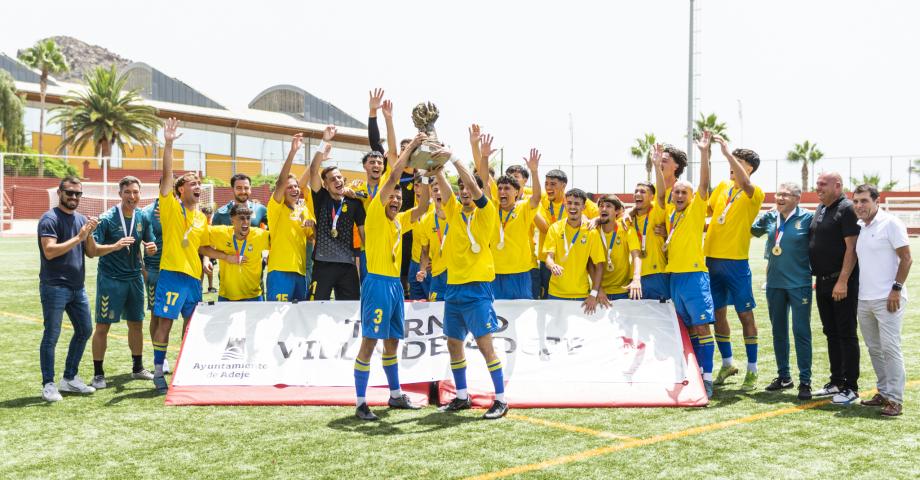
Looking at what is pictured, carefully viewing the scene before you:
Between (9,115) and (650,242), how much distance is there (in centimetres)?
5732

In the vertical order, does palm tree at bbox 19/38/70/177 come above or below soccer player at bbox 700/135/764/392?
above

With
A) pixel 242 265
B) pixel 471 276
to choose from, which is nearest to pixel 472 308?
pixel 471 276

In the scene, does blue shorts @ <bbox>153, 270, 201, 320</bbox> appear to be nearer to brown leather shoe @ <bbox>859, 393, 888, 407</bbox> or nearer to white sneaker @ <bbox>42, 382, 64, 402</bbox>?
white sneaker @ <bbox>42, 382, 64, 402</bbox>

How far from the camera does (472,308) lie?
278 inches

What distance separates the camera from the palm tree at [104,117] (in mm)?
59188

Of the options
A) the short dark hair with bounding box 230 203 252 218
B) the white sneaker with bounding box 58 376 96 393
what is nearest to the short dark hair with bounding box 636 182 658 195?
the short dark hair with bounding box 230 203 252 218

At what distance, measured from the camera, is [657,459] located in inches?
224

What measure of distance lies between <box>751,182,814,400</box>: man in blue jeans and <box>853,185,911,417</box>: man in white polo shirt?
725mm

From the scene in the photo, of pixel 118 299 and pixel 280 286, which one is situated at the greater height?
pixel 280 286

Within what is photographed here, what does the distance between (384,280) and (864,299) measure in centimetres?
391

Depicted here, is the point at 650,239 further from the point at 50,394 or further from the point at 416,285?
the point at 50,394

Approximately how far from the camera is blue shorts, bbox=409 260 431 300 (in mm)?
10023

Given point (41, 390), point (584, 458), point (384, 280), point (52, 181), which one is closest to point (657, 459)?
point (584, 458)

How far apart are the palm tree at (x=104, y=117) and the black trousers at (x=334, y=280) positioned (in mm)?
55238
